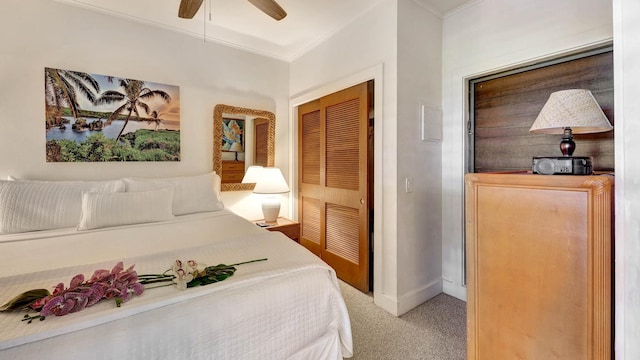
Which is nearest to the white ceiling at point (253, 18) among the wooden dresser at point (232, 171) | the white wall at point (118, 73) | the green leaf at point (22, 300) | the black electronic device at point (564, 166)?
the white wall at point (118, 73)

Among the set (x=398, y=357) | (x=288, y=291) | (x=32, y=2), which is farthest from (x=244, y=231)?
(x=32, y=2)

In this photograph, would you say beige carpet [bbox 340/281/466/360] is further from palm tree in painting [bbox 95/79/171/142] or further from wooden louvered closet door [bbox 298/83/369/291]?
palm tree in painting [bbox 95/79/171/142]

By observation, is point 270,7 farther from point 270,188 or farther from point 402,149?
point 270,188

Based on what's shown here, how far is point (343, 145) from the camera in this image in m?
2.62

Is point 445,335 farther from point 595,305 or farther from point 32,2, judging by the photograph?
point 32,2

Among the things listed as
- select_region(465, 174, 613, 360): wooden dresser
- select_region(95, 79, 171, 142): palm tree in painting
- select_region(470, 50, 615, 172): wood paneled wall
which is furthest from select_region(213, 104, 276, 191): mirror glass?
select_region(465, 174, 613, 360): wooden dresser

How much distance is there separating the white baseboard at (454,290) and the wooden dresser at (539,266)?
1098 mm

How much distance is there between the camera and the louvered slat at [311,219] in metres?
3.03

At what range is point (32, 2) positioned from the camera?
2.11 metres

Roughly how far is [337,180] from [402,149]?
2.59 feet

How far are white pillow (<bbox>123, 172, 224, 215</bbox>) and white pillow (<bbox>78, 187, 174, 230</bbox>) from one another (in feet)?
0.63

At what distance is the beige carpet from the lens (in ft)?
5.52

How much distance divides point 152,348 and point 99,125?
2301 millimetres

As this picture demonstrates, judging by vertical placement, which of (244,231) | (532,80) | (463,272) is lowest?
(463,272)
